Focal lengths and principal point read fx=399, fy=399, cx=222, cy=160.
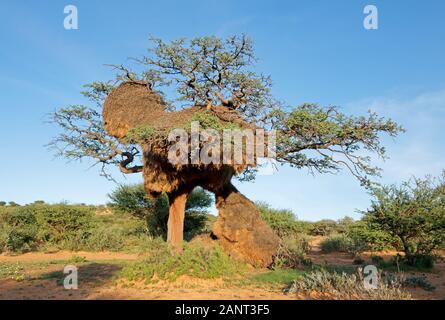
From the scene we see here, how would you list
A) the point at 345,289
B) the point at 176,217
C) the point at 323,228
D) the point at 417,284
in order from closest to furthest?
the point at 345,289 → the point at 417,284 → the point at 176,217 → the point at 323,228

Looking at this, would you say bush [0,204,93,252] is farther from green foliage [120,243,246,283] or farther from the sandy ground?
green foliage [120,243,246,283]

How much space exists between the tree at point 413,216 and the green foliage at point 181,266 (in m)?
6.56

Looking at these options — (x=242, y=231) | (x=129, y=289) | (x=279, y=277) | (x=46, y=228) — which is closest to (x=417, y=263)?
(x=242, y=231)

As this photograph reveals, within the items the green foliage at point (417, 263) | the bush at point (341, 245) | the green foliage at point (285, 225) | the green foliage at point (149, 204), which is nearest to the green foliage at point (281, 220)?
the green foliage at point (285, 225)

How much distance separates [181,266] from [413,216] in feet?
28.9

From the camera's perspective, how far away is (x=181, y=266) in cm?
976

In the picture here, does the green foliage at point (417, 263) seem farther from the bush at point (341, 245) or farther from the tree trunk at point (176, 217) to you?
the tree trunk at point (176, 217)

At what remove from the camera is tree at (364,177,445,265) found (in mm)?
14117

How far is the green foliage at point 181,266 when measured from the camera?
9.55 m

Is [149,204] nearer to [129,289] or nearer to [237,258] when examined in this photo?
[237,258]

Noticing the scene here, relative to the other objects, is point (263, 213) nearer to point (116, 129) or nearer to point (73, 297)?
point (116, 129)

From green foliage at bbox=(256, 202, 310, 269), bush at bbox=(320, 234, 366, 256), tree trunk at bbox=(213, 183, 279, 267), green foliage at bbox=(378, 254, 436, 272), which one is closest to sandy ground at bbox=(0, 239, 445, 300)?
green foliage at bbox=(378, 254, 436, 272)
